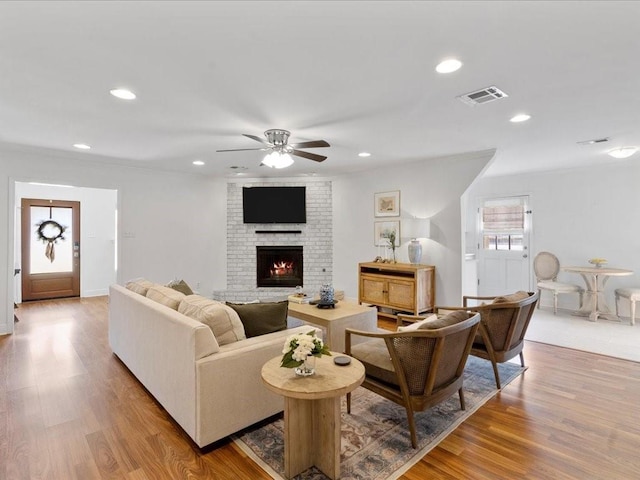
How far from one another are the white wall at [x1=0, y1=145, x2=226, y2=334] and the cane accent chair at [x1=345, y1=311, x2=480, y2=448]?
4616 mm

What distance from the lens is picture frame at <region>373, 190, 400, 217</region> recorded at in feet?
18.1

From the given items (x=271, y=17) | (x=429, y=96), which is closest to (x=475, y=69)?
(x=429, y=96)

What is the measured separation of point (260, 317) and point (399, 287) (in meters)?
2.89

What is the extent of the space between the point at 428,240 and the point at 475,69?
328 cm

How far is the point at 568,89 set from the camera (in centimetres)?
248

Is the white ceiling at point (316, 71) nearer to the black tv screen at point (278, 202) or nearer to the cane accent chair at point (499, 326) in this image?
the cane accent chair at point (499, 326)

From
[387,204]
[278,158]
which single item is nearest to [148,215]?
[278,158]

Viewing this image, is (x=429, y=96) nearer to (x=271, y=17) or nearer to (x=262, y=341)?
(x=271, y=17)

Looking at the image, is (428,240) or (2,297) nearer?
(2,297)

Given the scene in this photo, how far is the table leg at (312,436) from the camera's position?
184 cm

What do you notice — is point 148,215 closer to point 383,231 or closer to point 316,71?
point 383,231

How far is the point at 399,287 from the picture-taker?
4898mm

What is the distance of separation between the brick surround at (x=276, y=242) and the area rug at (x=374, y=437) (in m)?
3.69

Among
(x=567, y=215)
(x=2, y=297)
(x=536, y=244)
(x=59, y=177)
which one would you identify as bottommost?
(x=2, y=297)
